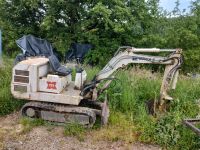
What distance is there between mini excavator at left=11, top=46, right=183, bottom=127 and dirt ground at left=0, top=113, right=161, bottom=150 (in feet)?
1.21

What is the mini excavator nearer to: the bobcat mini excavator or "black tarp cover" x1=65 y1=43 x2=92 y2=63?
the bobcat mini excavator

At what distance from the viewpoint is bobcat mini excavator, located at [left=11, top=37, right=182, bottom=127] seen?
23.9ft

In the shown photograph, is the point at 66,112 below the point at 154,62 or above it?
below

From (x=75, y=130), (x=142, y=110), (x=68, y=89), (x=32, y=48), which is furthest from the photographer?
(x=32, y=48)

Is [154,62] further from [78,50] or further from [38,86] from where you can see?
[78,50]

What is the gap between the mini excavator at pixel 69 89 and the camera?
23.9 feet

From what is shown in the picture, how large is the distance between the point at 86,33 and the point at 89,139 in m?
12.6

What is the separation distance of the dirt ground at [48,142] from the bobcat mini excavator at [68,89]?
14.5 inches

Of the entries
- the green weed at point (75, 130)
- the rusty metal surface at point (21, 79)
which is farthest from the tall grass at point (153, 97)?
the rusty metal surface at point (21, 79)

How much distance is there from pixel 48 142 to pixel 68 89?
4.60 ft

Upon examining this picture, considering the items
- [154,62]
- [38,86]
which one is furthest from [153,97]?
[38,86]

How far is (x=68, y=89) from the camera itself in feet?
25.5

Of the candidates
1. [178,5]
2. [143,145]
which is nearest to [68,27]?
[178,5]

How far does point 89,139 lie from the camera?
22.6 feet
